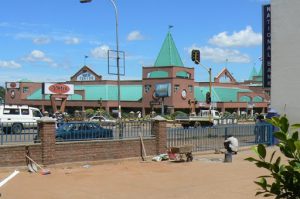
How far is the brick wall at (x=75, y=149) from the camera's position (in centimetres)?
1593

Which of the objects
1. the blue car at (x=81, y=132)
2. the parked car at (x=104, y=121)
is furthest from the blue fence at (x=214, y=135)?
the blue car at (x=81, y=132)

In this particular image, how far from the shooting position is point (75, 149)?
17703 mm

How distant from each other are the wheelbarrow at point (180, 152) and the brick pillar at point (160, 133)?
0.85 m

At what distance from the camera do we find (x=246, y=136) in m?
26.3

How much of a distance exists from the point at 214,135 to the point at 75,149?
8.39 meters

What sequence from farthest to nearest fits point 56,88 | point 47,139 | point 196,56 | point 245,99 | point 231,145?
point 245,99
point 56,88
point 196,56
point 231,145
point 47,139

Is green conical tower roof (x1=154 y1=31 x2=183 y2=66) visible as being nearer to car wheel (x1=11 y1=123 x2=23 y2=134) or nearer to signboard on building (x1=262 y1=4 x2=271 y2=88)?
signboard on building (x1=262 y1=4 x2=271 y2=88)

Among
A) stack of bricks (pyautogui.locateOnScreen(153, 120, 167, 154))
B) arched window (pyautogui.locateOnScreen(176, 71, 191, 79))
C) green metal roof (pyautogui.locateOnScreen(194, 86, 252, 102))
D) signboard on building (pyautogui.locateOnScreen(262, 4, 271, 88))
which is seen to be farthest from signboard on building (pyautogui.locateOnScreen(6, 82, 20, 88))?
stack of bricks (pyautogui.locateOnScreen(153, 120, 167, 154))

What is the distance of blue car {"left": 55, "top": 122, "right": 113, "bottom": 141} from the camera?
59.0 ft

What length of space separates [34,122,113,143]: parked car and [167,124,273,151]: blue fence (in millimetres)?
3499

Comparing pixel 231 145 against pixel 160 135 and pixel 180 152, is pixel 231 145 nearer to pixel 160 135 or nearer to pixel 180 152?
pixel 160 135

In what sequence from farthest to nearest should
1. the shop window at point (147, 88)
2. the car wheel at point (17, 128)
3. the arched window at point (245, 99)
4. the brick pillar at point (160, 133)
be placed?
the arched window at point (245, 99)
the shop window at point (147, 88)
the brick pillar at point (160, 133)
the car wheel at point (17, 128)

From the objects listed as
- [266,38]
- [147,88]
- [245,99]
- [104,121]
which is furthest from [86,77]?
[104,121]

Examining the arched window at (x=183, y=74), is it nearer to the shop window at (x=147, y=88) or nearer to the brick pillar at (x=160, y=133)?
the shop window at (x=147, y=88)
